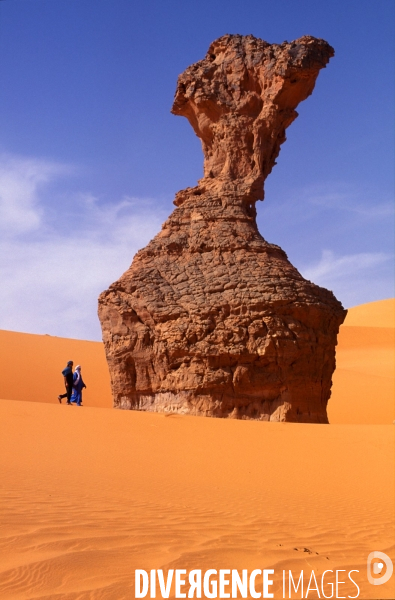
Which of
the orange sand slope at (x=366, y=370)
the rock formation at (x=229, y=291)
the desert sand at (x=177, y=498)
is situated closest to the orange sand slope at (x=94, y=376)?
the orange sand slope at (x=366, y=370)

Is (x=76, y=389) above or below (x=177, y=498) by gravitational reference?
above

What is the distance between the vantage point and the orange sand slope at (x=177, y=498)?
3.42 meters

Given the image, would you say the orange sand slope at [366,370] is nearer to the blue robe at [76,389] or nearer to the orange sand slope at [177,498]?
the blue robe at [76,389]

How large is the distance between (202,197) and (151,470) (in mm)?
7536

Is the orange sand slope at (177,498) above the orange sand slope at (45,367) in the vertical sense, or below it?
below

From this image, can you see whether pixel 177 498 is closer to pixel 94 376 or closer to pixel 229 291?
pixel 229 291

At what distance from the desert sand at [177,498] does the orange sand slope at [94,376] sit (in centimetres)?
1282

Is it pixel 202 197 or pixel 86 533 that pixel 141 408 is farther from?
pixel 86 533

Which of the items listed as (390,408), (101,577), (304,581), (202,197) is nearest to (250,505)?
(304,581)

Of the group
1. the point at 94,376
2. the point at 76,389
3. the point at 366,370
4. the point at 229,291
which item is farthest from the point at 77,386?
the point at 366,370

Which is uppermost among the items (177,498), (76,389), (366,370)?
(366,370)

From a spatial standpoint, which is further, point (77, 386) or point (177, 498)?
point (77, 386)

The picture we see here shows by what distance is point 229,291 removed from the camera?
11.7 meters

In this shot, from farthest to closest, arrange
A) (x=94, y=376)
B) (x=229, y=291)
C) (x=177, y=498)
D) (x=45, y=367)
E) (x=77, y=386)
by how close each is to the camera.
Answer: (x=94, y=376) < (x=45, y=367) < (x=77, y=386) < (x=229, y=291) < (x=177, y=498)
